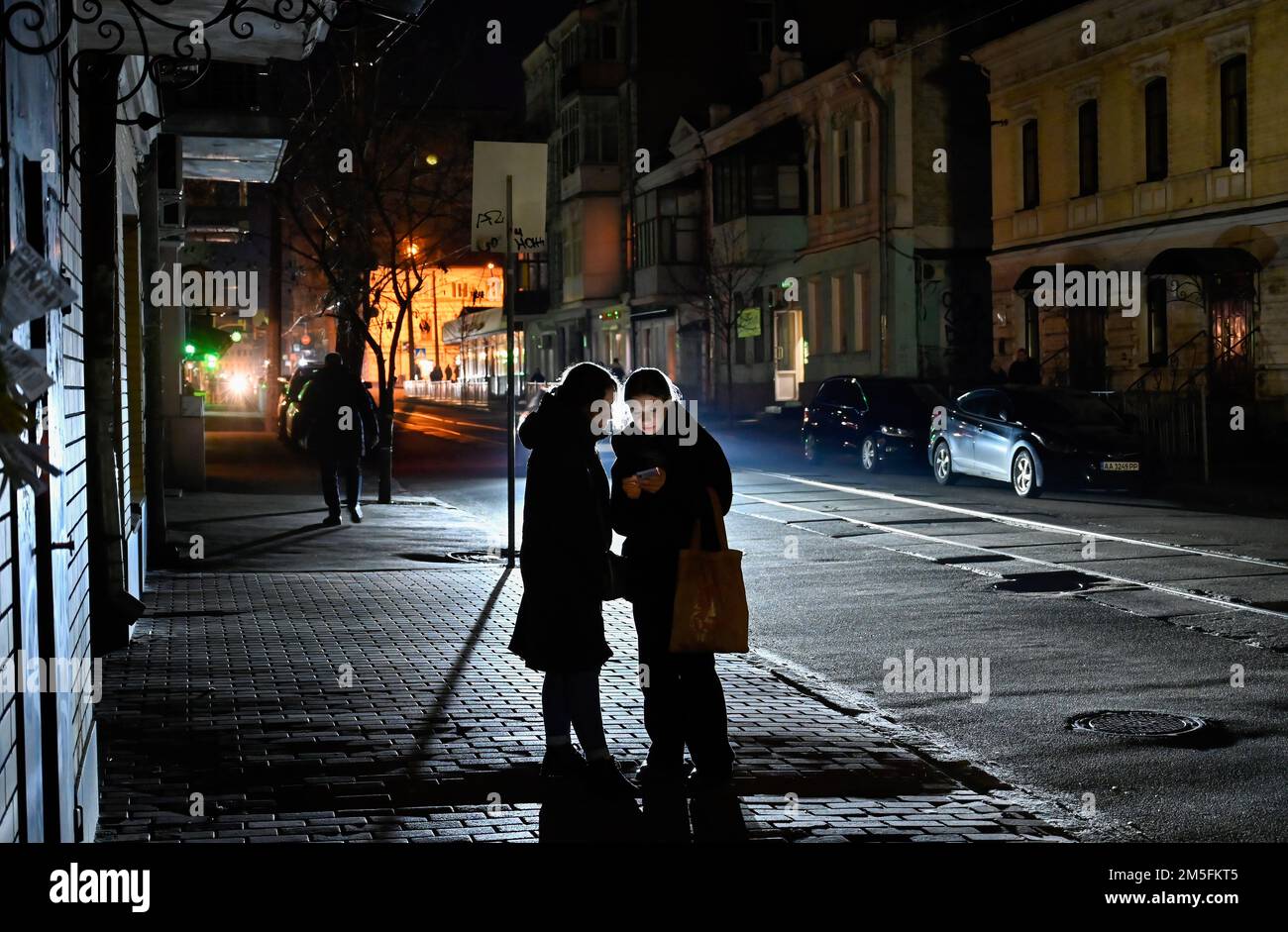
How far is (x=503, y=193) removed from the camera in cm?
1495

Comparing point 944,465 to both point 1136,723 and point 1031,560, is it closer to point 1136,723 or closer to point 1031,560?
point 1031,560

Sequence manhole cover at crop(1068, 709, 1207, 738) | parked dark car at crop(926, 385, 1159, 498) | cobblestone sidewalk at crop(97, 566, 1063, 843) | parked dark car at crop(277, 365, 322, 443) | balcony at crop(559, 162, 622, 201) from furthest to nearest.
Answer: balcony at crop(559, 162, 622, 201)
parked dark car at crop(277, 365, 322, 443)
parked dark car at crop(926, 385, 1159, 498)
manhole cover at crop(1068, 709, 1207, 738)
cobblestone sidewalk at crop(97, 566, 1063, 843)

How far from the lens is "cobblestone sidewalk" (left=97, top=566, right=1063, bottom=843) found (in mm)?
6500

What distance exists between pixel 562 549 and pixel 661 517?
1.58 ft

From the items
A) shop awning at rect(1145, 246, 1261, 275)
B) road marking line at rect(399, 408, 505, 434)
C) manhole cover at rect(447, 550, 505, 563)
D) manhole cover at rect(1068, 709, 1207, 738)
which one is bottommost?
manhole cover at rect(1068, 709, 1207, 738)

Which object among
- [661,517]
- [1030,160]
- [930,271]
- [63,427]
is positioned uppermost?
[1030,160]

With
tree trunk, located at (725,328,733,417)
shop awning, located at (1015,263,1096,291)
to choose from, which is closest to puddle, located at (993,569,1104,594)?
shop awning, located at (1015,263,1096,291)

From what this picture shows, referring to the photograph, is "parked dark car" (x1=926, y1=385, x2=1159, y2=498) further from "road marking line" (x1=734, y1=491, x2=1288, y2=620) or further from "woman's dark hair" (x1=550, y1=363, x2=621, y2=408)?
"woman's dark hair" (x1=550, y1=363, x2=621, y2=408)

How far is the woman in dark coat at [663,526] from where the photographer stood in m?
7.40

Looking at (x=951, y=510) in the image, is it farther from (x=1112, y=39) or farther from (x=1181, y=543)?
(x=1112, y=39)

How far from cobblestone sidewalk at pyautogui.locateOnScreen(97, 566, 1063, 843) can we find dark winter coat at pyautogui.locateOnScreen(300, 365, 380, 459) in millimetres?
7672

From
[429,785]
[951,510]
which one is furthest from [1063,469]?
[429,785]

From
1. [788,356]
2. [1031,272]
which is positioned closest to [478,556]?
[1031,272]

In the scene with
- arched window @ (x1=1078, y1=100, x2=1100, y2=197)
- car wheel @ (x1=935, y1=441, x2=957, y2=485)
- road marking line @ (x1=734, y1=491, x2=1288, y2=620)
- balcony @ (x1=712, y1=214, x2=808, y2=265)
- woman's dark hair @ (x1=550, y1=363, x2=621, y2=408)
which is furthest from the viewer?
balcony @ (x1=712, y1=214, x2=808, y2=265)
